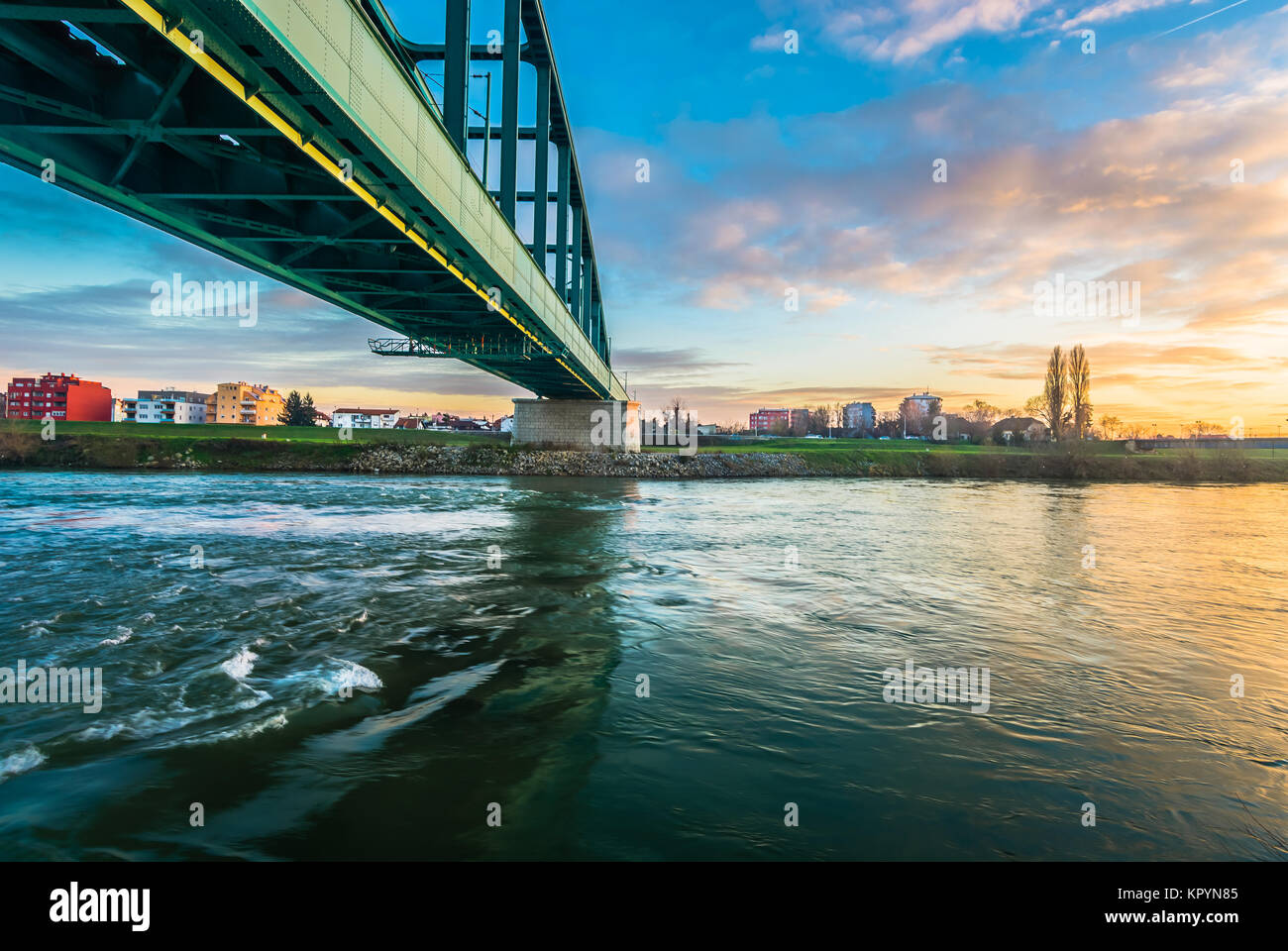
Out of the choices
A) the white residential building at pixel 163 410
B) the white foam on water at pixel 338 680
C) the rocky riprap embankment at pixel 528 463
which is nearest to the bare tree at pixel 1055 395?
the rocky riprap embankment at pixel 528 463

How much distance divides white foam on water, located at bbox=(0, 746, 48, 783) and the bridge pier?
5739cm

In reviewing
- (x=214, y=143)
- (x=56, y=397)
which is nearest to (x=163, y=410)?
(x=56, y=397)

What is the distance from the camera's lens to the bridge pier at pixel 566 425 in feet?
205

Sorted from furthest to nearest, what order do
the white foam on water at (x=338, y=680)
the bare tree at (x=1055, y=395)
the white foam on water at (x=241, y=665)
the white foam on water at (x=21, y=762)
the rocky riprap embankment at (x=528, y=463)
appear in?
the bare tree at (x=1055, y=395), the rocky riprap embankment at (x=528, y=463), the white foam on water at (x=241, y=665), the white foam on water at (x=338, y=680), the white foam on water at (x=21, y=762)

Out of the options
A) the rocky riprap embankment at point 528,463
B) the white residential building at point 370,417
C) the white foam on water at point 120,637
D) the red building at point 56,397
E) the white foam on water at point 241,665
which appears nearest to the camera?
the white foam on water at point 241,665

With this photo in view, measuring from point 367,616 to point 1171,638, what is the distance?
1188cm

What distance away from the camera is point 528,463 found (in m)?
55.5

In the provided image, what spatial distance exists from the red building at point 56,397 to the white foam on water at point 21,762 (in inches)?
7124

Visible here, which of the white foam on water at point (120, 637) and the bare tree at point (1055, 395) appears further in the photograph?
the bare tree at point (1055, 395)

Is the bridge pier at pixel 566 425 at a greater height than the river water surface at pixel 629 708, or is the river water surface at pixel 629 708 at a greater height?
the bridge pier at pixel 566 425

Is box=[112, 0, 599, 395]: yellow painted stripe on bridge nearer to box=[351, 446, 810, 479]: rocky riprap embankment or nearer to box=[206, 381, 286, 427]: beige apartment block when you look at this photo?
box=[351, 446, 810, 479]: rocky riprap embankment

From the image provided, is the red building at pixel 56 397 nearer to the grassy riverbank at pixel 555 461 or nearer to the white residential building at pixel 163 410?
the white residential building at pixel 163 410
